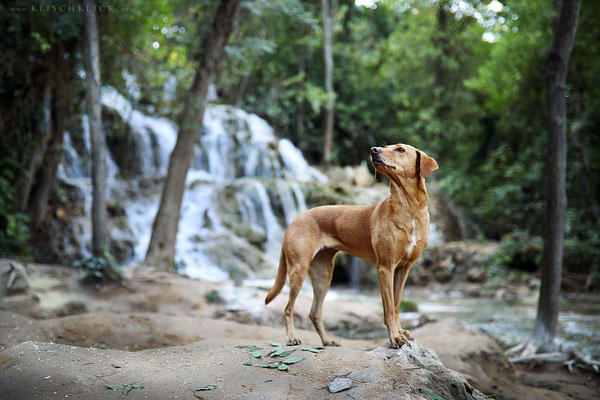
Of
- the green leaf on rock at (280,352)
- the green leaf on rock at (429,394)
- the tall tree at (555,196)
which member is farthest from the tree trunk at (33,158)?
the tall tree at (555,196)

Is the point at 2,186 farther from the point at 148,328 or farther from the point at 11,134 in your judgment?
the point at 148,328

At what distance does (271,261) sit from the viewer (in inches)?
508

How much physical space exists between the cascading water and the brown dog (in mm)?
7560

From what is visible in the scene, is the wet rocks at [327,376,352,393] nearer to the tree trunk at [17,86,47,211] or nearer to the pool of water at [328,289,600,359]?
the pool of water at [328,289,600,359]

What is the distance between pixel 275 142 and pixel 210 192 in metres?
5.94

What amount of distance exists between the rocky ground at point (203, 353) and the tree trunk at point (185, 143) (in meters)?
1.06

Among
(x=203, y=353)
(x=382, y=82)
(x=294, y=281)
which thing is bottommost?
(x=203, y=353)

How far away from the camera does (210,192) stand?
47.6ft

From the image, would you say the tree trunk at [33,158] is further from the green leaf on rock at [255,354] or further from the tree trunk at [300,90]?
the tree trunk at [300,90]

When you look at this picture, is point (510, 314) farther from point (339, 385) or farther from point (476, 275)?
point (339, 385)

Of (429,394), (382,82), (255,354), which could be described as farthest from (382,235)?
(382,82)

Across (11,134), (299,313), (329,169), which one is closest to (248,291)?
(299,313)

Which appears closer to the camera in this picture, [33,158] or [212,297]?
[212,297]

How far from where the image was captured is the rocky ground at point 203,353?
10.1 ft
